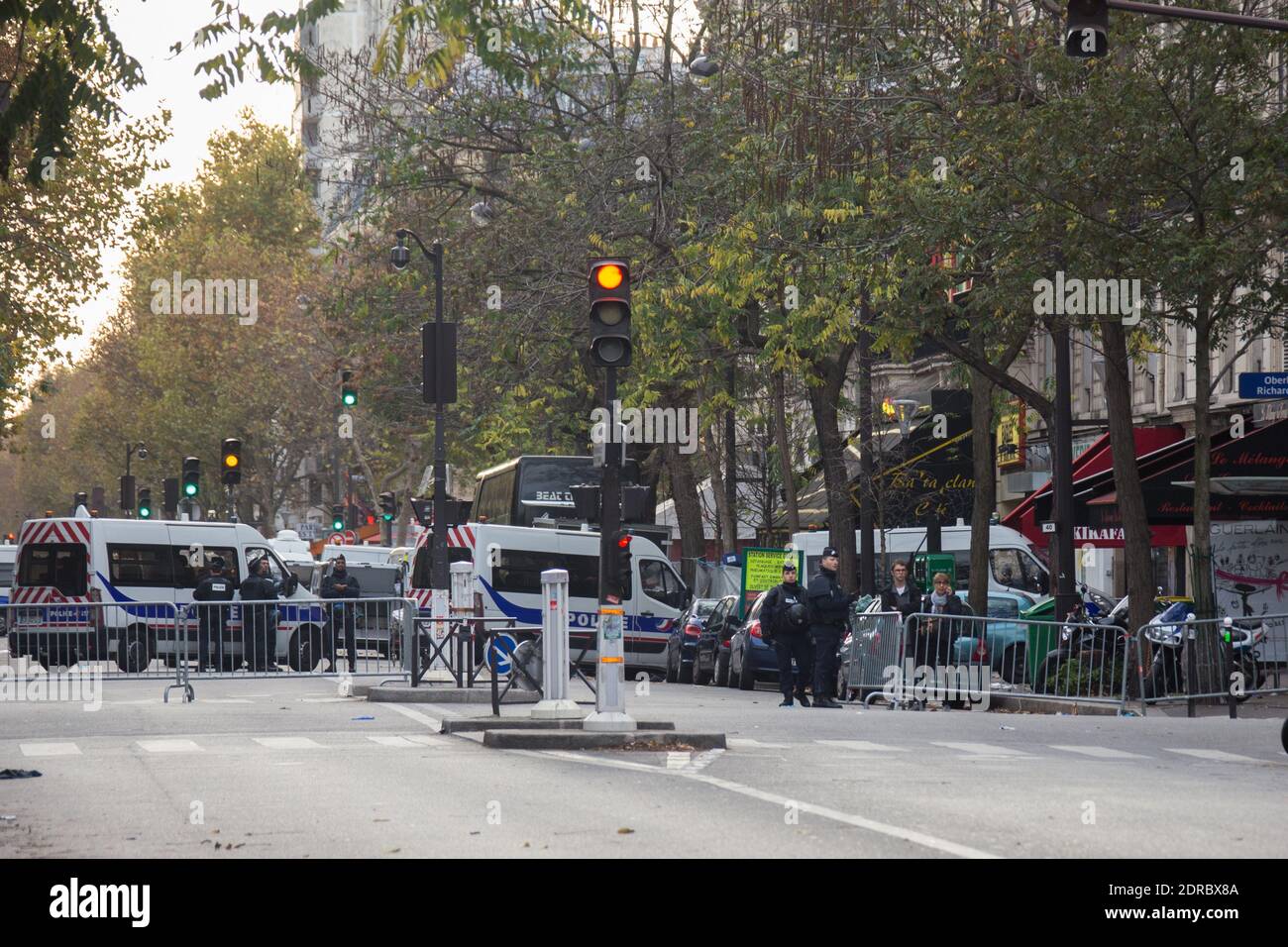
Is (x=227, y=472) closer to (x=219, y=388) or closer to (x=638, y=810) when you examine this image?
(x=638, y=810)

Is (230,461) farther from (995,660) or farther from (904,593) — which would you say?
(995,660)

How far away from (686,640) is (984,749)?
14890mm

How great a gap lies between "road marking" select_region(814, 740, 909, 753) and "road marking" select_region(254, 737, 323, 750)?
A: 13.2ft

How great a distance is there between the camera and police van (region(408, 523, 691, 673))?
32.8 meters

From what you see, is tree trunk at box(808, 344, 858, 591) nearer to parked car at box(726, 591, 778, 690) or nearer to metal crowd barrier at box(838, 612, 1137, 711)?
parked car at box(726, 591, 778, 690)

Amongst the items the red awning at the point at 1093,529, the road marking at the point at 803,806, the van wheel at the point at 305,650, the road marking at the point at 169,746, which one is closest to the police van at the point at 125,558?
the van wheel at the point at 305,650

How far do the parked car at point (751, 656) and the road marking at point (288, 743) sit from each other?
35.6ft

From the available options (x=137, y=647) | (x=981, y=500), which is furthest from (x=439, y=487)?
(x=981, y=500)

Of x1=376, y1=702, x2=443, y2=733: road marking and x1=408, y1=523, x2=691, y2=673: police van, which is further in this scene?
x1=408, y1=523, x2=691, y2=673: police van

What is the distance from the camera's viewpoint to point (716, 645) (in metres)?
30.3

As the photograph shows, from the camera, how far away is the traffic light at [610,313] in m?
16.0

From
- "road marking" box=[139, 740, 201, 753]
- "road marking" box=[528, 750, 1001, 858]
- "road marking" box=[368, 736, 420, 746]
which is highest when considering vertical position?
"road marking" box=[528, 750, 1001, 858]

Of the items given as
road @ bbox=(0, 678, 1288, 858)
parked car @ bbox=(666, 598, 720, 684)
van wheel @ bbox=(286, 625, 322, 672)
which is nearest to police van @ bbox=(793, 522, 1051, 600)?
parked car @ bbox=(666, 598, 720, 684)
